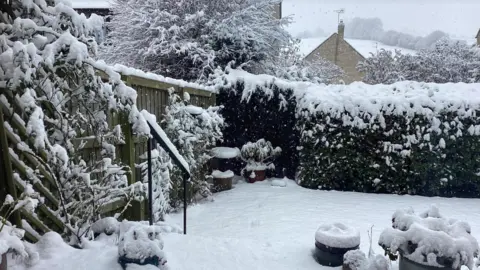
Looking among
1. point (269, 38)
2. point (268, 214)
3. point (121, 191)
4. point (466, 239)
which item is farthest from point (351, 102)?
point (121, 191)

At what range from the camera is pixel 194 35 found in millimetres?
8594

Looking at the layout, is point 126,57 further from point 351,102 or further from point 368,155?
point 368,155

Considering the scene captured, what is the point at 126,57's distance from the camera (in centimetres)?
906

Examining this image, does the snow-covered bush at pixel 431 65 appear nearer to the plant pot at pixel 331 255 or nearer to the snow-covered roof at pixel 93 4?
the snow-covered roof at pixel 93 4

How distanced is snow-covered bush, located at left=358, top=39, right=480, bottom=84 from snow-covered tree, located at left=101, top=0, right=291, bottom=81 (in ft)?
22.2

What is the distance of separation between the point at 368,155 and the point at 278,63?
4237 millimetres

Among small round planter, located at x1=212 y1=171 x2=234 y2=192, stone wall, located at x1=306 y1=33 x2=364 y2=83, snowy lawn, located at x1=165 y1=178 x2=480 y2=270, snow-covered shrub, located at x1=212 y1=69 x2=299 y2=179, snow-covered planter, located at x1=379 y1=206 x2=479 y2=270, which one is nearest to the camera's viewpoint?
snow-covered planter, located at x1=379 y1=206 x2=479 y2=270

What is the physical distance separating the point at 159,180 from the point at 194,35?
5.12 metres

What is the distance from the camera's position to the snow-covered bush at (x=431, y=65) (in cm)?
1262

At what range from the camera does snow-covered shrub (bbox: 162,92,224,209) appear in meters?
4.98

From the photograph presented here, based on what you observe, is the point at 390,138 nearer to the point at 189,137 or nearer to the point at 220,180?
the point at 220,180

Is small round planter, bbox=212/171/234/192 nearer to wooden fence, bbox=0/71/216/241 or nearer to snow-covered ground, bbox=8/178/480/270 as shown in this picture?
snow-covered ground, bbox=8/178/480/270

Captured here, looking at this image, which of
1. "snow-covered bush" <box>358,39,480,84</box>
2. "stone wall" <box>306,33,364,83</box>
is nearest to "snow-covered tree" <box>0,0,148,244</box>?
"snow-covered bush" <box>358,39,480,84</box>

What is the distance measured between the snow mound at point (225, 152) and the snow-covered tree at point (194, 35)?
1.97 metres
